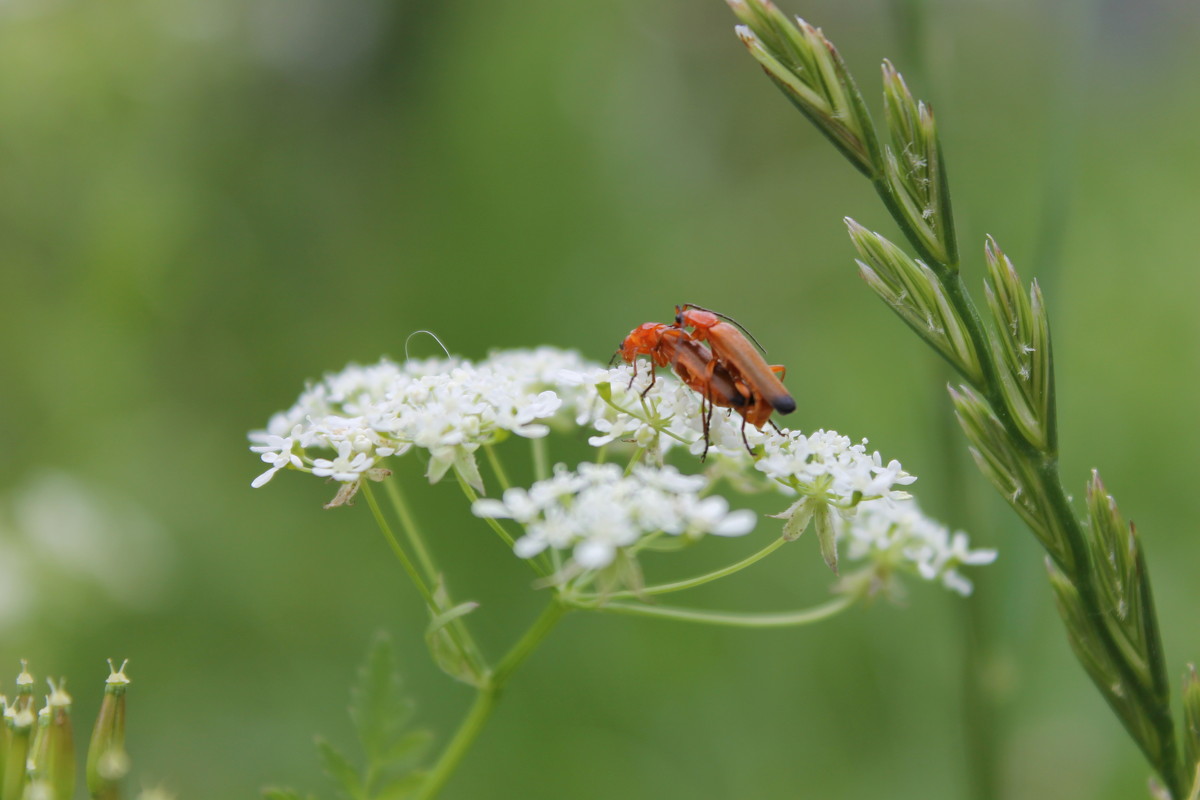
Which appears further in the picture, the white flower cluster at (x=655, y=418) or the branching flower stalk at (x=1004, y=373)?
the white flower cluster at (x=655, y=418)

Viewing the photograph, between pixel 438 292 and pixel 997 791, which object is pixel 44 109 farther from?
pixel 997 791

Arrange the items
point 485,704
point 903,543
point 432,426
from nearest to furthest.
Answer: point 485,704
point 432,426
point 903,543

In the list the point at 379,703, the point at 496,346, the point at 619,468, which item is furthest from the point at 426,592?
the point at 496,346

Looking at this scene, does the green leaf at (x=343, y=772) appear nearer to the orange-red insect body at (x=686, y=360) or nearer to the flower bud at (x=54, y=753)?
the flower bud at (x=54, y=753)

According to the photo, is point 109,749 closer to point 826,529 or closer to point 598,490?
point 598,490

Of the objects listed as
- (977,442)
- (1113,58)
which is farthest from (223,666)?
(1113,58)

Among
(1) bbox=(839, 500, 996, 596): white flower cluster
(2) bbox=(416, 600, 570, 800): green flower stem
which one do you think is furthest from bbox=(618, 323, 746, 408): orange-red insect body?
(2) bbox=(416, 600, 570, 800): green flower stem

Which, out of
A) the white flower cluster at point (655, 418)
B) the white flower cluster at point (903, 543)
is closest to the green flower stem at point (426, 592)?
the white flower cluster at point (655, 418)
